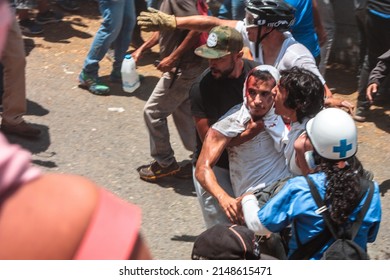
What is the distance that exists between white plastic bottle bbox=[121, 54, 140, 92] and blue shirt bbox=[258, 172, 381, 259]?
4431 mm

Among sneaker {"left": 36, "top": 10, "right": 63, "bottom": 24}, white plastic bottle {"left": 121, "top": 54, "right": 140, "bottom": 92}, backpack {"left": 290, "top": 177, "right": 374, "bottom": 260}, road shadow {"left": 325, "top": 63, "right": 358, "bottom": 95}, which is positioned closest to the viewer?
backpack {"left": 290, "top": 177, "right": 374, "bottom": 260}

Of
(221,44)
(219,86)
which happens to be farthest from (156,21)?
(219,86)

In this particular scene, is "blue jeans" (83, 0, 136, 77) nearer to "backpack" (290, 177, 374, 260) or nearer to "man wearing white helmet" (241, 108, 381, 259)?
"man wearing white helmet" (241, 108, 381, 259)

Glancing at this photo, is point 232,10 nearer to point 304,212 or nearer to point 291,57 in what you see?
point 291,57

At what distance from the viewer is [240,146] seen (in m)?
4.47

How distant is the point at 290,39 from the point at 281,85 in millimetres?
1007

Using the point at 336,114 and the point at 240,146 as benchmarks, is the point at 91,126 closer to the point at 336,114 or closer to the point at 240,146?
the point at 240,146

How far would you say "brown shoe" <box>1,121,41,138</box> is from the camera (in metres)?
6.80

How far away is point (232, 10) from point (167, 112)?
2341 mm

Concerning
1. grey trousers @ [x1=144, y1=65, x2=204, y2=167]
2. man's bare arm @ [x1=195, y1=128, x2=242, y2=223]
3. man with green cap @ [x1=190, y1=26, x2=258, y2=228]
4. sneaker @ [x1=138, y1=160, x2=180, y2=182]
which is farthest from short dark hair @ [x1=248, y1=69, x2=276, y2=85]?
sneaker @ [x1=138, y1=160, x2=180, y2=182]

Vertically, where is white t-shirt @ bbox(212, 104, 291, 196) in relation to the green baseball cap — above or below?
below

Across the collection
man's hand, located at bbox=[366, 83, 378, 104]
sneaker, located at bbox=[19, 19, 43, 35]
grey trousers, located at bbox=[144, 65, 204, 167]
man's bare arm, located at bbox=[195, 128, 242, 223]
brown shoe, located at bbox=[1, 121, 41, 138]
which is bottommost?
sneaker, located at bbox=[19, 19, 43, 35]

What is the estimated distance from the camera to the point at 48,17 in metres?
9.57

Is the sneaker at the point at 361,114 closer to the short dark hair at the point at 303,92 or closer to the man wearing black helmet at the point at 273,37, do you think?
the man wearing black helmet at the point at 273,37
